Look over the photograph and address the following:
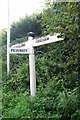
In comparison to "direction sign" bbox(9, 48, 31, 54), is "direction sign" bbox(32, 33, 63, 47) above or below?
above

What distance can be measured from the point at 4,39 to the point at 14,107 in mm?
421

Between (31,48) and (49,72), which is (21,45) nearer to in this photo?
(31,48)

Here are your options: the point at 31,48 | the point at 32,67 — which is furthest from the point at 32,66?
the point at 31,48

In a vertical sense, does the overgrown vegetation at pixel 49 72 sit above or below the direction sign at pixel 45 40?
below

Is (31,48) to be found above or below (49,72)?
above

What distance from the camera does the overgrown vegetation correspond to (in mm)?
1696

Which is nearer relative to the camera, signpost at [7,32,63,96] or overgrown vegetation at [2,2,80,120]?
overgrown vegetation at [2,2,80,120]

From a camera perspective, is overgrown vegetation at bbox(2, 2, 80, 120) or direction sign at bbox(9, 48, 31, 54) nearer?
overgrown vegetation at bbox(2, 2, 80, 120)

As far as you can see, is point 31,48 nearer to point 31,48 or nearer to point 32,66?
point 31,48

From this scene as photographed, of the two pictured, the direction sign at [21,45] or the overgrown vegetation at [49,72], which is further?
the direction sign at [21,45]

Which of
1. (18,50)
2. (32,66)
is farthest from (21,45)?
(32,66)

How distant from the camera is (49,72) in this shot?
2.03 m

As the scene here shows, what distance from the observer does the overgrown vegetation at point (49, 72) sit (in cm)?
170

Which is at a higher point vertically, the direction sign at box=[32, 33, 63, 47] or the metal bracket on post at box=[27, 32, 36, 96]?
the direction sign at box=[32, 33, 63, 47]
